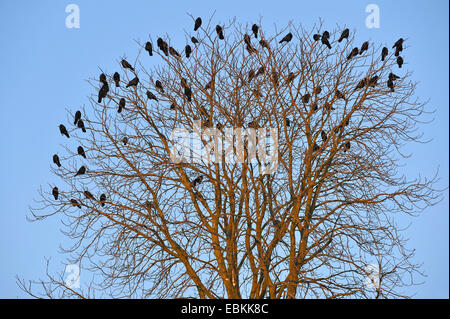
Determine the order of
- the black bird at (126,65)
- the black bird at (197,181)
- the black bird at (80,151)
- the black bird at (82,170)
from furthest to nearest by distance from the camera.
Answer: the black bird at (126,65), the black bird at (80,151), the black bird at (82,170), the black bird at (197,181)

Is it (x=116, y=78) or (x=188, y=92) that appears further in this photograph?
(x=116, y=78)

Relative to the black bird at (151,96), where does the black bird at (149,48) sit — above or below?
above

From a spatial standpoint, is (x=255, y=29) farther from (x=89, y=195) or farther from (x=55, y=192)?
(x=55, y=192)

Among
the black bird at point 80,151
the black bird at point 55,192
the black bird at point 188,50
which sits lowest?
the black bird at point 55,192

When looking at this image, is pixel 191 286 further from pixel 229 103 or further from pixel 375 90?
pixel 375 90

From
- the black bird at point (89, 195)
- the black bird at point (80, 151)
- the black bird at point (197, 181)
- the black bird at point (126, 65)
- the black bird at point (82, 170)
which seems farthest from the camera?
the black bird at point (126, 65)

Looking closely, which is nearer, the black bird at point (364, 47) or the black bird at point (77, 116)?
the black bird at point (77, 116)

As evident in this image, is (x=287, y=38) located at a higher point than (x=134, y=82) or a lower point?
higher

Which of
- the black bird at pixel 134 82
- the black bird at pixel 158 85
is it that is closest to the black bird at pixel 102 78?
the black bird at pixel 134 82

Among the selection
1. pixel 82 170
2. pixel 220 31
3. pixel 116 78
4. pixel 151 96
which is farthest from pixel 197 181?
pixel 220 31

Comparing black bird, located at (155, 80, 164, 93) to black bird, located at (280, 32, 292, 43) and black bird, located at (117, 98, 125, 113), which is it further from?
black bird, located at (280, 32, 292, 43)

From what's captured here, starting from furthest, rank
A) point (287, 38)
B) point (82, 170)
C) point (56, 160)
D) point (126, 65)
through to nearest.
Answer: point (126, 65), point (287, 38), point (56, 160), point (82, 170)

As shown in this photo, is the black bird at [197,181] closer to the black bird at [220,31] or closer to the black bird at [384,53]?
the black bird at [220,31]
